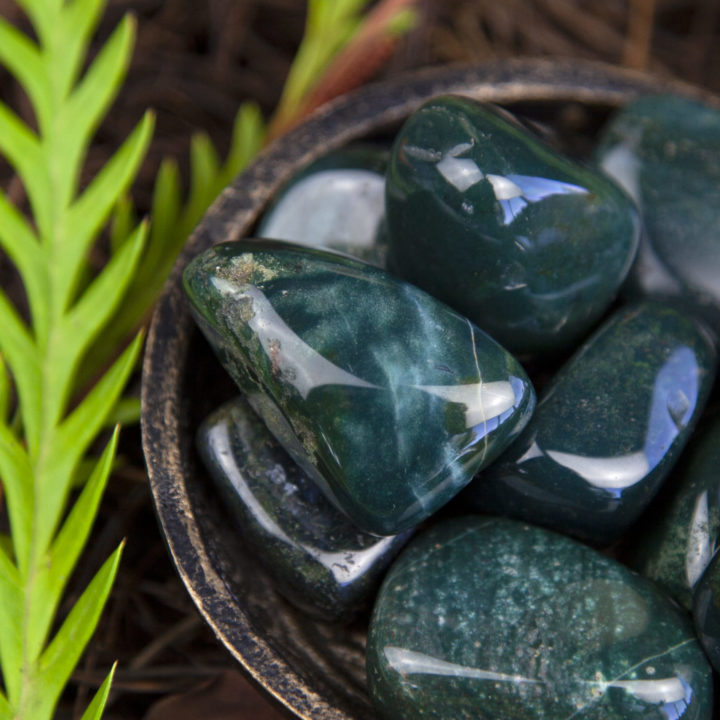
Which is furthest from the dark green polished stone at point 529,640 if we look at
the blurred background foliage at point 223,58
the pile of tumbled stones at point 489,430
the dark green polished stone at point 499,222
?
the blurred background foliage at point 223,58

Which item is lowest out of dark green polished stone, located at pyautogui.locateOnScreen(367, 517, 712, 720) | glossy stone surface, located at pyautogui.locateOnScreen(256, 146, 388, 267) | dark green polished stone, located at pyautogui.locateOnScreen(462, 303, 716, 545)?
dark green polished stone, located at pyautogui.locateOnScreen(367, 517, 712, 720)

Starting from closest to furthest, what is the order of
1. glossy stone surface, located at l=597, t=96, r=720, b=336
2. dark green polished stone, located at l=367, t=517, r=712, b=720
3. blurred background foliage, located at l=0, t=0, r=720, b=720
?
dark green polished stone, located at l=367, t=517, r=712, b=720
glossy stone surface, located at l=597, t=96, r=720, b=336
blurred background foliage, located at l=0, t=0, r=720, b=720

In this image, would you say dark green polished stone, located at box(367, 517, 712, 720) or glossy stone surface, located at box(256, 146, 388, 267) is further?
glossy stone surface, located at box(256, 146, 388, 267)

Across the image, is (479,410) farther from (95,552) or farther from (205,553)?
(95,552)

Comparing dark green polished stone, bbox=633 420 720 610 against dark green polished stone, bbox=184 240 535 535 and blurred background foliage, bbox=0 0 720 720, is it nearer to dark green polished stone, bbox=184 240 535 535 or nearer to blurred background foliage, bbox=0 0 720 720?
dark green polished stone, bbox=184 240 535 535

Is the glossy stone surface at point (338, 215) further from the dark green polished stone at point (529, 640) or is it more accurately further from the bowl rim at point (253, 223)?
the dark green polished stone at point (529, 640)

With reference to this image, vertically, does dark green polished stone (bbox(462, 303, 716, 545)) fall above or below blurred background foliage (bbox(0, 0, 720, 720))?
below

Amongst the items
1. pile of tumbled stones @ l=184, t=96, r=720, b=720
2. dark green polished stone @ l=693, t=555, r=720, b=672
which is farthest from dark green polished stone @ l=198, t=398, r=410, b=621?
dark green polished stone @ l=693, t=555, r=720, b=672
